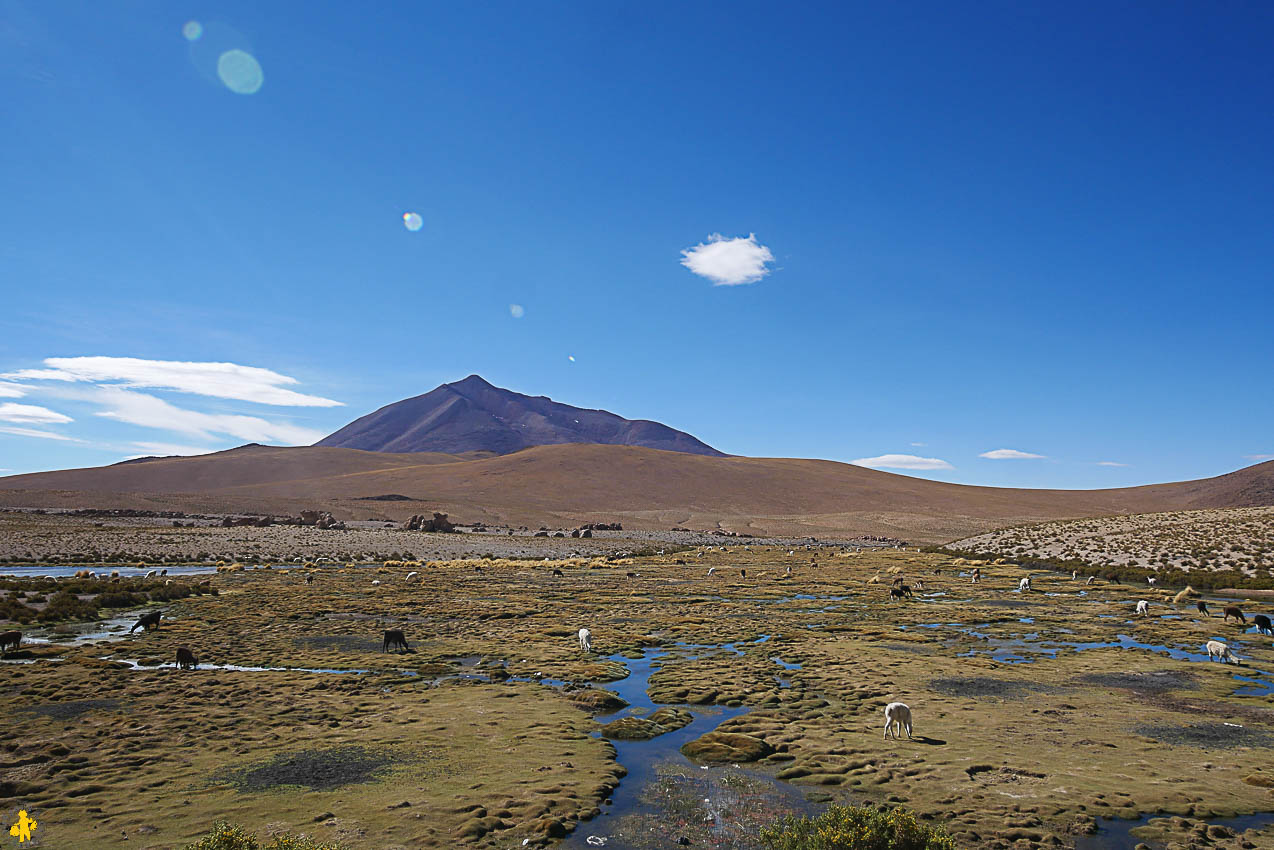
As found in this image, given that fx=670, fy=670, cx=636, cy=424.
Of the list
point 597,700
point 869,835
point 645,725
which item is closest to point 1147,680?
point 645,725

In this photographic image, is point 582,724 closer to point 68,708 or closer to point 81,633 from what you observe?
point 68,708

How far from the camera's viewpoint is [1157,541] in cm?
6056

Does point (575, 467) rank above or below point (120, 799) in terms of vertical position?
above

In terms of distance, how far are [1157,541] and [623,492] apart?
10259 centimetres

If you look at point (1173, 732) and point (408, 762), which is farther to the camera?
point (1173, 732)

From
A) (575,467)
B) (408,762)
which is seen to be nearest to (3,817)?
(408,762)

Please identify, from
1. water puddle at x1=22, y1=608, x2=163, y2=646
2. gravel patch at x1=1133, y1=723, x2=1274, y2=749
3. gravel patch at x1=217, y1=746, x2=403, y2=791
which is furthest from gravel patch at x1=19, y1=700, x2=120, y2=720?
gravel patch at x1=1133, y1=723, x2=1274, y2=749

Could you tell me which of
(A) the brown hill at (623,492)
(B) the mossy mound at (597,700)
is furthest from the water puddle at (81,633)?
(A) the brown hill at (623,492)

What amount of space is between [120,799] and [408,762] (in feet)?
13.9

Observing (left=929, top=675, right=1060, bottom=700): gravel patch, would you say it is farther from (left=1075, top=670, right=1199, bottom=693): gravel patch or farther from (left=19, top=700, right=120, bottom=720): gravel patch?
(left=19, top=700, right=120, bottom=720): gravel patch

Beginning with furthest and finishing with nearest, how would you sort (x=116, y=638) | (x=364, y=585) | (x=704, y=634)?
1. (x=364, y=585)
2. (x=704, y=634)
3. (x=116, y=638)

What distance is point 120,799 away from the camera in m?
10.3

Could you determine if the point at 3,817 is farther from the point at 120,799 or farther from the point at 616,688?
the point at 616,688

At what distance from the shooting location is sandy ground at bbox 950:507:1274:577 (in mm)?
50281
